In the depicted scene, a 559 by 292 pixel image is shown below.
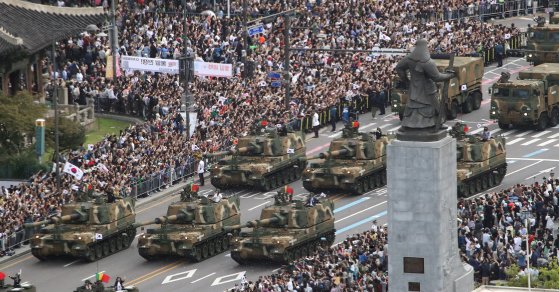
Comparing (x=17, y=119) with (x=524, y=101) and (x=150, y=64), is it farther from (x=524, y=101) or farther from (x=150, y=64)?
(x=524, y=101)

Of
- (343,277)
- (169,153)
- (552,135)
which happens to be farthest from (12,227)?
(552,135)

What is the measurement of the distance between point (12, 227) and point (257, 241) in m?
10.3

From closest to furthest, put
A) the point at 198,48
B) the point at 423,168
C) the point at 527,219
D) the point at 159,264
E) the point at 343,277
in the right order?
the point at 423,168
the point at 343,277
the point at 527,219
the point at 159,264
the point at 198,48

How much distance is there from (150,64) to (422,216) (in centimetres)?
4441

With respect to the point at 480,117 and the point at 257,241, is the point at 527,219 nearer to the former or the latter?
the point at 257,241

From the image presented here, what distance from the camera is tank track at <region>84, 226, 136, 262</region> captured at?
245 feet

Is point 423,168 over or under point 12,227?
over

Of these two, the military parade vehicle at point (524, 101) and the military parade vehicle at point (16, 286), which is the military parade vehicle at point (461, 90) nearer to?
the military parade vehicle at point (524, 101)

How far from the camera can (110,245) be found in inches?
2985

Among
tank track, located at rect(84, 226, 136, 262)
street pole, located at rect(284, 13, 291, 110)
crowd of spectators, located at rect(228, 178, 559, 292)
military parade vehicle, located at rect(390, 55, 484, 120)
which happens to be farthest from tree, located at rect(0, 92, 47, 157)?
crowd of spectators, located at rect(228, 178, 559, 292)

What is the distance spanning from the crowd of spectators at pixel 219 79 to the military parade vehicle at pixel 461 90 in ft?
9.85

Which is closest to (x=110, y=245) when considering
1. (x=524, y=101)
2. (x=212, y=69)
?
(x=212, y=69)

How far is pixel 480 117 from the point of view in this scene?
316 feet

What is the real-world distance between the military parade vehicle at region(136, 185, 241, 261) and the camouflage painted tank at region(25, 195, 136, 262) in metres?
1.12
